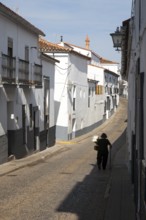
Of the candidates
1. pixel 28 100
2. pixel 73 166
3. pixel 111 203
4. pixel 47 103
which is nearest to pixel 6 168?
pixel 73 166

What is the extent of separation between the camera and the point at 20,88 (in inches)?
870

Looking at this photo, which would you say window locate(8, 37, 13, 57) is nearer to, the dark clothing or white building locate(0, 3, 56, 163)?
white building locate(0, 3, 56, 163)

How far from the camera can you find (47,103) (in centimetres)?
2975

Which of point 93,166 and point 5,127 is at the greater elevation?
point 5,127

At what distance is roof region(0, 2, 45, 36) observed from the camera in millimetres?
18092

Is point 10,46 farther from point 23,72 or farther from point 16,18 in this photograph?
point 23,72

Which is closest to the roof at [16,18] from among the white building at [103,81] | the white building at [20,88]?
the white building at [20,88]

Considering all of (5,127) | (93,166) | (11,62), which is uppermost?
(11,62)

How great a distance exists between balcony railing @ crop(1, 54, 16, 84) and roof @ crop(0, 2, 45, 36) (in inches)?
66.7

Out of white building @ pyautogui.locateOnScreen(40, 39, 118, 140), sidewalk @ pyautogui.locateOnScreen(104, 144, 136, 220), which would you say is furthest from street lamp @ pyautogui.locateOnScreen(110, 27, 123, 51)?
white building @ pyautogui.locateOnScreen(40, 39, 118, 140)

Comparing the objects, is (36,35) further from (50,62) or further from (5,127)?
(5,127)

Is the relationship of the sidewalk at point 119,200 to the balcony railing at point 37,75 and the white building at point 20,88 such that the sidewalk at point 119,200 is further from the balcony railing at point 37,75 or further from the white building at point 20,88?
the balcony railing at point 37,75

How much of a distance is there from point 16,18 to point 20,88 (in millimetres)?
3490

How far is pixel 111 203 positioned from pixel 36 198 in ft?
5.84
